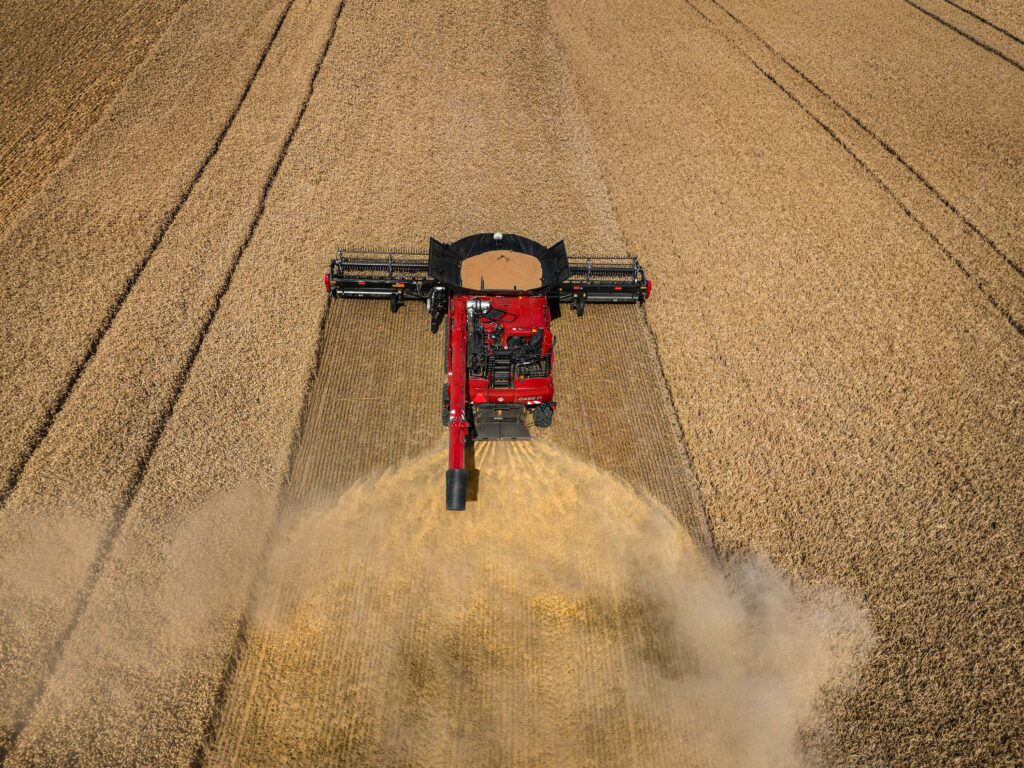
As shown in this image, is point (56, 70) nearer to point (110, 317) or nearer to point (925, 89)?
point (110, 317)

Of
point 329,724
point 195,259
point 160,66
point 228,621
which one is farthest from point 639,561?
point 160,66

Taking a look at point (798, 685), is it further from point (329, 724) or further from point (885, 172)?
point (885, 172)

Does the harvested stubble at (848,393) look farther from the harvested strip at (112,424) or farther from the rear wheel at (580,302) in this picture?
the harvested strip at (112,424)

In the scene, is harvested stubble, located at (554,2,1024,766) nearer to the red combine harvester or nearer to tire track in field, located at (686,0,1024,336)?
tire track in field, located at (686,0,1024,336)

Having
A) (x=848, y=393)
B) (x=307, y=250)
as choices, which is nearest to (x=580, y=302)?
(x=848, y=393)

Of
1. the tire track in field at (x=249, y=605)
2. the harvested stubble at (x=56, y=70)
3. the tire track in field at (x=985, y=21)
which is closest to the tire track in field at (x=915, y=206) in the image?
the tire track in field at (x=985, y=21)

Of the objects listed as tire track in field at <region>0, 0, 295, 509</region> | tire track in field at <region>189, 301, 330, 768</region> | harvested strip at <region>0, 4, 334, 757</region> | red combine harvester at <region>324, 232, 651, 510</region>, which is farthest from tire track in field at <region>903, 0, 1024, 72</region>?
tire track in field at <region>189, 301, 330, 768</region>
